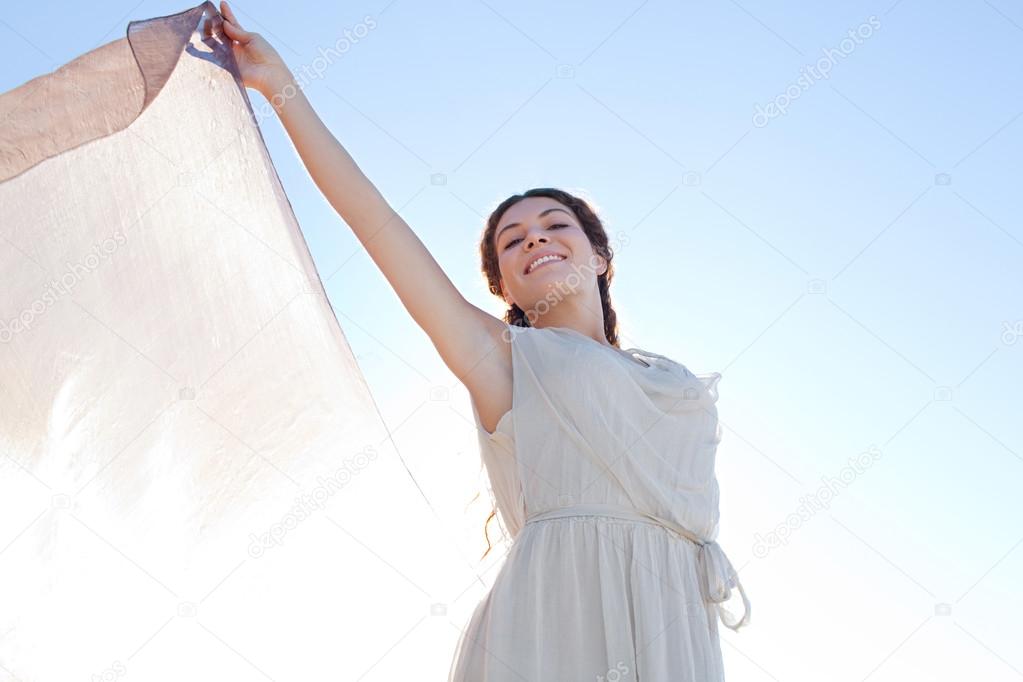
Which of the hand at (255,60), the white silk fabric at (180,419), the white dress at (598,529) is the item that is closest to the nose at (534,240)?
the white dress at (598,529)

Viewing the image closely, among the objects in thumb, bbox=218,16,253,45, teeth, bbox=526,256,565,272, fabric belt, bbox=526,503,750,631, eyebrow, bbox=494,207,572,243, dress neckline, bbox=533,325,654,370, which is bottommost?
fabric belt, bbox=526,503,750,631

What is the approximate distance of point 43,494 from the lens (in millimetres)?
2039

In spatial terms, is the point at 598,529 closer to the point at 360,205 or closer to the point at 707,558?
the point at 707,558

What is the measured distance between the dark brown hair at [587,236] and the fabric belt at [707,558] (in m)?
0.85

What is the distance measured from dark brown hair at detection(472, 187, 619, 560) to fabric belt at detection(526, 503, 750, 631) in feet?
2.79

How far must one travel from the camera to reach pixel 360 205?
2.27 m

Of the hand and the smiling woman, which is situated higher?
the hand

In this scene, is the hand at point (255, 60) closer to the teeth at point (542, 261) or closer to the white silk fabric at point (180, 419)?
the white silk fabric at point (180, 419)

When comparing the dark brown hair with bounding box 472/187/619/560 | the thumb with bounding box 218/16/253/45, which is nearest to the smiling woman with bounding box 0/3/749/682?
the thumb with bounding box 218/16/253/45

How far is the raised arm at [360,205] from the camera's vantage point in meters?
2.27

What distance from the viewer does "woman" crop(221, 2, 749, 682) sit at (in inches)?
79.1

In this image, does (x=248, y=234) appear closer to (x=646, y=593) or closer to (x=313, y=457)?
(x=313, y=457)

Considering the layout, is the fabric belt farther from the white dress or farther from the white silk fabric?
the white silk fabric

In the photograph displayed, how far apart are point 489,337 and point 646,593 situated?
660mm
